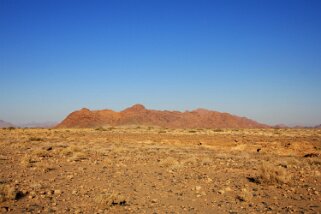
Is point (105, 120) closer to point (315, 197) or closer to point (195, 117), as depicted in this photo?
point (195, 117)

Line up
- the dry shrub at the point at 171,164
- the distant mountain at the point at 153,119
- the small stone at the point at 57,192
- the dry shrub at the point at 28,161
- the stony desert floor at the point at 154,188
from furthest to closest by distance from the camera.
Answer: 1. the distant mountain at the point at 153,119
2. the dry shrub at the point at 28,161
3. the dry shrub at the point at 171,164
4. the small stone at the point at 57,192
5. the stony desert floor at the point at 154,188

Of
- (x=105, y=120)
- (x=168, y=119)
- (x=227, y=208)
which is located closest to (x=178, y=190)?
(x=227, y=208)

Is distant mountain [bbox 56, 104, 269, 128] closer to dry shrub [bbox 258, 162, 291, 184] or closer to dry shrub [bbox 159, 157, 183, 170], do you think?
dry shrub [bbox 159, 157, 183, 170]

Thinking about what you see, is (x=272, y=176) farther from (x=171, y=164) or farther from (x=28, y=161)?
(x=28, y=161)

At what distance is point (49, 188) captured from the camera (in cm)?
937

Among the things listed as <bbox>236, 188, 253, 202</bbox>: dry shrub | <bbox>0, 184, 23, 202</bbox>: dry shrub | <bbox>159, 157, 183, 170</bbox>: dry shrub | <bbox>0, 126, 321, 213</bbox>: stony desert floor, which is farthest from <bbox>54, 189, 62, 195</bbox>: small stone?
<bbox>159, 157, 183, 170</bbox>: dry shrub

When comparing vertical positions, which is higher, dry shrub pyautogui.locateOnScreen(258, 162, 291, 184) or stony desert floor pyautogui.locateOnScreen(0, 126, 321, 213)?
dry shrub pyautogui.locateOnScreen(258, 162, 291, 184)

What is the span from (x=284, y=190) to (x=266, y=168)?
1453 millimetres

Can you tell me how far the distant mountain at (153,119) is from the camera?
99.3 meters

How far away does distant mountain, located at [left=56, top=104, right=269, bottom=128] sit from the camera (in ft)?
326

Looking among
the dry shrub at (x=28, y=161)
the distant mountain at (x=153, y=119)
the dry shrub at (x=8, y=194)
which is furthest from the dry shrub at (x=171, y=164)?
the distant mountain at (x=153, y=119)

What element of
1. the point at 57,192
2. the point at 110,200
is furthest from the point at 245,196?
the point at 57,192

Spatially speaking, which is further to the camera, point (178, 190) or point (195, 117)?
point (195, 117)

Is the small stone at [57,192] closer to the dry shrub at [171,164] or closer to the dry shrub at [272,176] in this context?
the dry shrub at [171,164]
